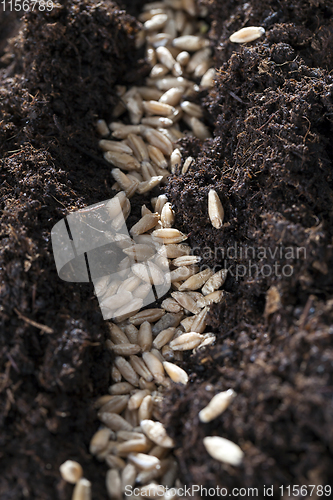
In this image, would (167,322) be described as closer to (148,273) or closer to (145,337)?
(145,337)

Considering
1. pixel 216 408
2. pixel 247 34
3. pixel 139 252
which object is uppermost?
pixel 247 34

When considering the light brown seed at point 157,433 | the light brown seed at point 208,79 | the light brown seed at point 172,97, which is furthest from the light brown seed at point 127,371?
the light brown seed at point 208,79

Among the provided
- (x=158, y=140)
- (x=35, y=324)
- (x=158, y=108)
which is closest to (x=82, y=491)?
(x=35, y=324)

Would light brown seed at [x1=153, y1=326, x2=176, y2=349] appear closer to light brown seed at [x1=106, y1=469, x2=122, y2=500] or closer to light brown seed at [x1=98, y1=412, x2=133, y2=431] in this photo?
light brown seed at [x1=98, y1=412, x2=133, y2=431]

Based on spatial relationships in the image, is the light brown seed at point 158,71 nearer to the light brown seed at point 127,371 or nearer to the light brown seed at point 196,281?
the light brown seed at point 196,281

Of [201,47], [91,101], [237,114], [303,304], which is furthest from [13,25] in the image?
[303,304]

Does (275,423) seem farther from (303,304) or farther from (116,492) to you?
(116,492)
